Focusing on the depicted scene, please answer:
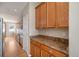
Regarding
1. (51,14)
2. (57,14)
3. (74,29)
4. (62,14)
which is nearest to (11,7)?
(51,14)

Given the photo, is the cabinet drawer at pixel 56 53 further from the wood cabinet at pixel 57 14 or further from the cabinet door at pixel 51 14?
the cabinet door at pixel 51 14

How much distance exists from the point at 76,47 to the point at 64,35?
64.1 inches

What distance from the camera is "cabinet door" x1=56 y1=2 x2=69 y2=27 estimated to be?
2560 millimetres

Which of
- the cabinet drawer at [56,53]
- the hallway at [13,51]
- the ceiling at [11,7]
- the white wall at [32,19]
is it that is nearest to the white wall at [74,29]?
the cabinet drawer at [56,53]

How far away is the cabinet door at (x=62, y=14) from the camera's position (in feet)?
8.40

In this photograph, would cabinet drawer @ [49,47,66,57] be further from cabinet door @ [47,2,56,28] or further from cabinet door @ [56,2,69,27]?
cabinet door @ [47,2,56,28]

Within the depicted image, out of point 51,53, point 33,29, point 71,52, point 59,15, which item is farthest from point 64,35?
point 33,29

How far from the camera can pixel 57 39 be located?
3.46 metres

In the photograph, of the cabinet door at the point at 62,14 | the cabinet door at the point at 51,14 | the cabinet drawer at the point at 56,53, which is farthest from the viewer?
the cabinet door at the point at 51,14

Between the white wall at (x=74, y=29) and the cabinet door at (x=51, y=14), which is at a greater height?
the cabinet door at (x=51, y=14)

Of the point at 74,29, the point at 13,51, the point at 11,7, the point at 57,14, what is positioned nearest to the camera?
the point at 74,29

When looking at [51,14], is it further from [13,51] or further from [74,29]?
[13,51]

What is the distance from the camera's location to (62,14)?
274cm

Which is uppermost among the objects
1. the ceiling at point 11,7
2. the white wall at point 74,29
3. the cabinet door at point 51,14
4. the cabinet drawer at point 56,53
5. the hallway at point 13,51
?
the ceiling at point 11,7
